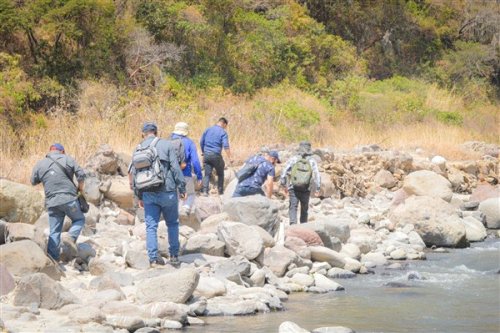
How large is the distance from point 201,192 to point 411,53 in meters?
27.8

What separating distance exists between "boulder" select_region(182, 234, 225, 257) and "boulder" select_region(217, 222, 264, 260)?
0.12 meters

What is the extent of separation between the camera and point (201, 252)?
1109cm

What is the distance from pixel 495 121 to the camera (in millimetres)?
33281

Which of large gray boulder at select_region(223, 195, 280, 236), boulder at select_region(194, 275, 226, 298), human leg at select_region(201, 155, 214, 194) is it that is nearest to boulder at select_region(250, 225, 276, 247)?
large gray boulder at select_region(223, 195, 280, 236)

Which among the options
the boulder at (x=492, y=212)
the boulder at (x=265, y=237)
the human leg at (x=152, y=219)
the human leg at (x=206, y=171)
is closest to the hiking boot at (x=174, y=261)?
the human leg at (x=152, y=219)

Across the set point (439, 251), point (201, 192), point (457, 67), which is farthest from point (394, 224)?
point (457, 67)

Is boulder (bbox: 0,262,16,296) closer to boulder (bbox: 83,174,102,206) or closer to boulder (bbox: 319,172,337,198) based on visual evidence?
boulder (bbox: 83,174,102,206)

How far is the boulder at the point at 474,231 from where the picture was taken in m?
15.8

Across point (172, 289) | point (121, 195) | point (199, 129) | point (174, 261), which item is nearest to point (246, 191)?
point (121, 195)

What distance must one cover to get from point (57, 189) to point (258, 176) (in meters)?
3.95

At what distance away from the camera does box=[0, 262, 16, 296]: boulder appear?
8.66m

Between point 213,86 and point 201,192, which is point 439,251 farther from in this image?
point 213,86

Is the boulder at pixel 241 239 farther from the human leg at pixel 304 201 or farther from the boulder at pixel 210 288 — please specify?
Answer: the human leg at pixel 304 201

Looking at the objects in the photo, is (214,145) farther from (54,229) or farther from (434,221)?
(54,229)
